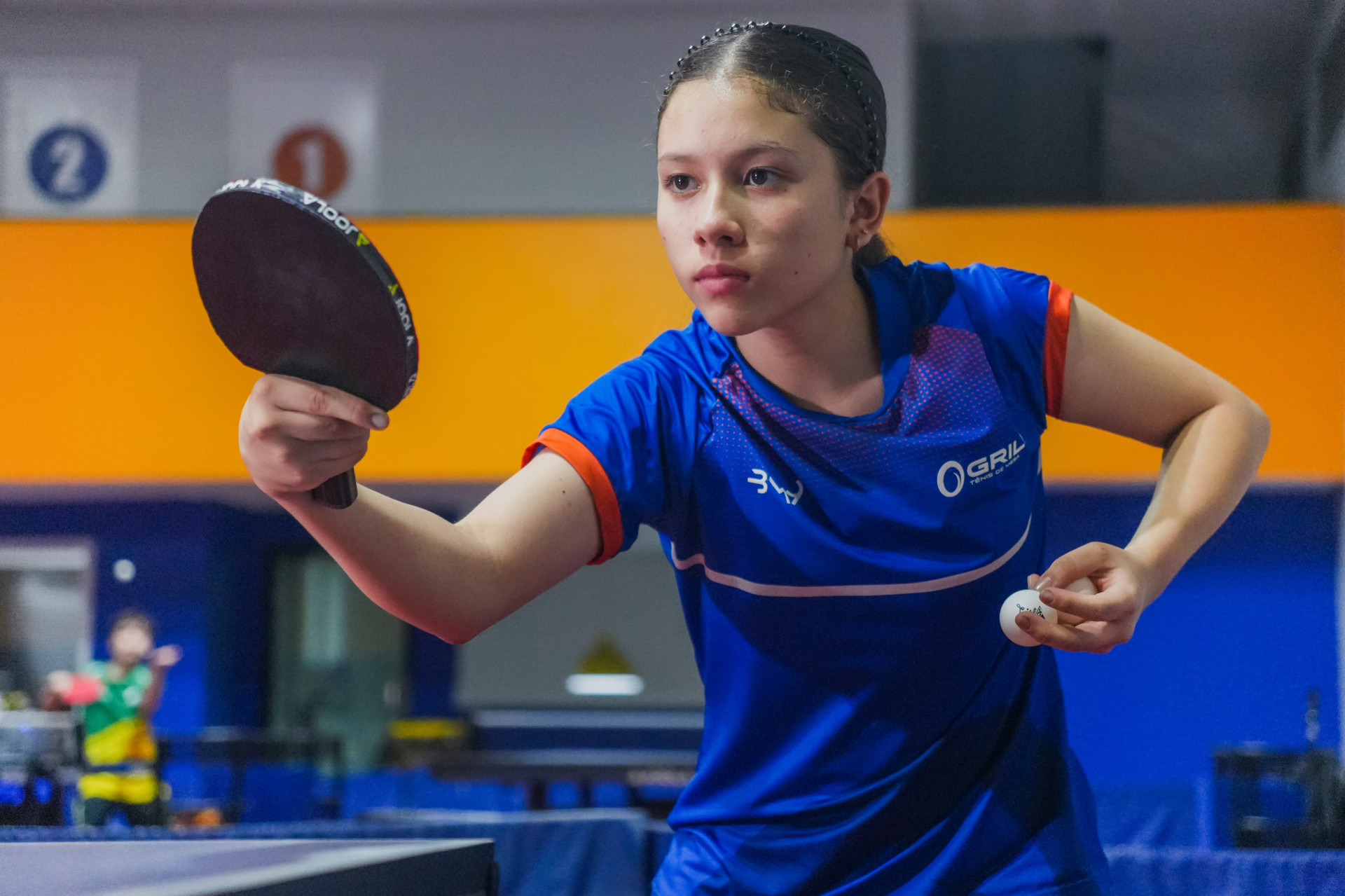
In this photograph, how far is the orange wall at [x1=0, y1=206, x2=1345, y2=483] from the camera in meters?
7.70

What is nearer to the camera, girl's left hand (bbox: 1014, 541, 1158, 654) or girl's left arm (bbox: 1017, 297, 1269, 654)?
girl's left hand (bbox: 1014, 541, 1158, 654)

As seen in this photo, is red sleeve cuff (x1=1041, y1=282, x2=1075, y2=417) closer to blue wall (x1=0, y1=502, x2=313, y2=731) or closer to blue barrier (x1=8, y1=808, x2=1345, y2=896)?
blue barrier (x1=8, y1=808, x2=1345, y2=896)

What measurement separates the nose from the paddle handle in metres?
0.41

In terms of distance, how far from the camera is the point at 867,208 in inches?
52.5

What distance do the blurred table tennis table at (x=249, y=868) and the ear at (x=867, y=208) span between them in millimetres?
706

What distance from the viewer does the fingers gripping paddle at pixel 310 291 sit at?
87 cm

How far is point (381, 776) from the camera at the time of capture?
9414 millimetres

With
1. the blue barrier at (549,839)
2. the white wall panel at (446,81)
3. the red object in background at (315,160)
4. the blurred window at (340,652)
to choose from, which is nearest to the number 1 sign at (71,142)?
the white wall panel at (446,81)

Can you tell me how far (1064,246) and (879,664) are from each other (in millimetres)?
7253

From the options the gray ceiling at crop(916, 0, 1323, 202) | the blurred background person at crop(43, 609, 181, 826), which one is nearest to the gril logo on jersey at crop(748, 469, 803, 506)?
the blurred background person at crop(43, 609, 181, 826)

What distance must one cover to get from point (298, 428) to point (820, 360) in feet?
1.95

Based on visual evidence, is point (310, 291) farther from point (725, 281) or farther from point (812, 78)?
point (812, 78)

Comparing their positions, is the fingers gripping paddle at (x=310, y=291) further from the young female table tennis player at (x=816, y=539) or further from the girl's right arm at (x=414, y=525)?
the young female table tennis player at (x=816, y=539)

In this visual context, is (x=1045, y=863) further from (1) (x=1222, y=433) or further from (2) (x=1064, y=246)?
(2) (x=1064, y=246)
